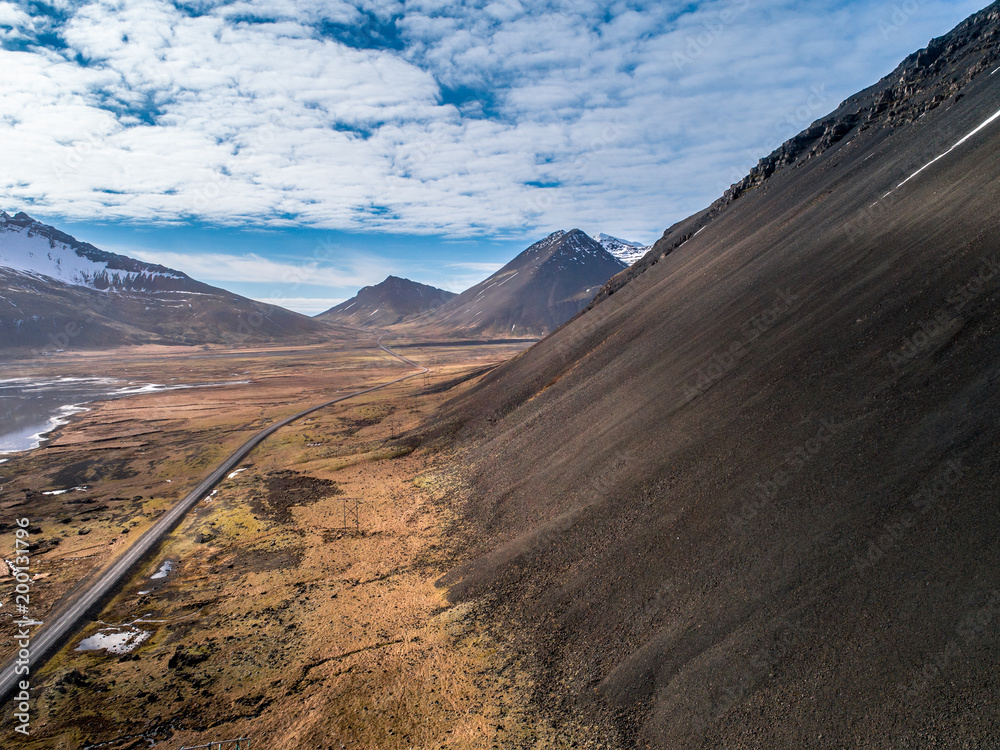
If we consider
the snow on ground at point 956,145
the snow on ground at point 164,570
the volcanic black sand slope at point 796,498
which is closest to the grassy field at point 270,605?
the snow on ground at point 164,570

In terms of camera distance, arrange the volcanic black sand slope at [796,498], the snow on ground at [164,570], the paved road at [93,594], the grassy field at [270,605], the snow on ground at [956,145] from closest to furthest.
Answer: the volcanic black sand slope at [796,498]
the grassy field at [270,605]
the paved road at [93,594]
the snow on ground at [164,570]
the snow on ground at [956,145]

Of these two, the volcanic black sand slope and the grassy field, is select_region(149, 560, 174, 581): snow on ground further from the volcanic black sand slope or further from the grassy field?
the volcanic black sand slope

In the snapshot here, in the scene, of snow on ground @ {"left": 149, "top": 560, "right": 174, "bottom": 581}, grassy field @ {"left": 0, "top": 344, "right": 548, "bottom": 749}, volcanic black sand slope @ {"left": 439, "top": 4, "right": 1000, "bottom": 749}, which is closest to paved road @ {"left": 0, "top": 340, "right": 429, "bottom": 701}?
grassy field @ {"left": 0, "top": 344, "right": 548, "bottom": 749}

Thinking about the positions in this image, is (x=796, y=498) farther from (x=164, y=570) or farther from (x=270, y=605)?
(x=164, y=570)

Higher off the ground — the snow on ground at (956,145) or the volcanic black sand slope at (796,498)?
the snow on ground at (956,145)

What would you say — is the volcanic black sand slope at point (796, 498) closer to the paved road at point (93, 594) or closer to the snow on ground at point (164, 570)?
the snow on ground at point (164, 570)

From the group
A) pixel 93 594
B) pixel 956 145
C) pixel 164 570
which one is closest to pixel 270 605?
pixel 164 570

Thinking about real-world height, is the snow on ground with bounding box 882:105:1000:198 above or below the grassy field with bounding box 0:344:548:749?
above
